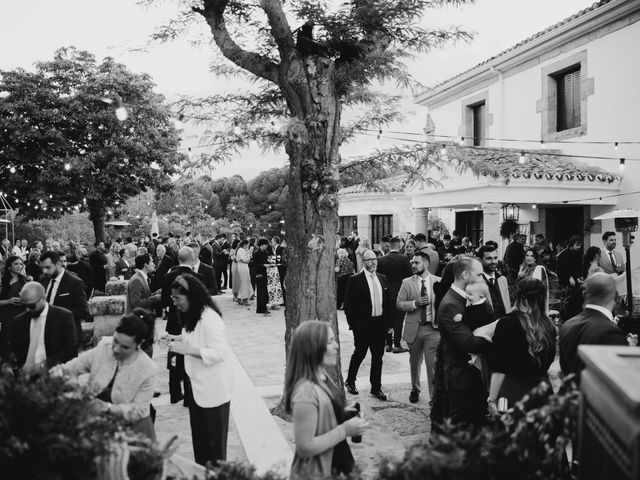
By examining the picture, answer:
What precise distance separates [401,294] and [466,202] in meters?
8.01

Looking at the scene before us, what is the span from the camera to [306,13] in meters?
6.16

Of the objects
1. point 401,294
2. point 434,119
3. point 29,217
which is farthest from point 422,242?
point 29,217

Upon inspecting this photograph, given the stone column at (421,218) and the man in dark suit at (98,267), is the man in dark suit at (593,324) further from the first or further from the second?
the stone column at (421,218)

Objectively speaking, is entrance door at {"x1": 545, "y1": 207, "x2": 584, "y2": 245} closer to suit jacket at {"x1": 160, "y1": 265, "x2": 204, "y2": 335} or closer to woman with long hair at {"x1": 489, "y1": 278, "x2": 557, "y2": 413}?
suit jacket at {"x1": 160, "y1": 265, "x2": 204, "y2": 335}

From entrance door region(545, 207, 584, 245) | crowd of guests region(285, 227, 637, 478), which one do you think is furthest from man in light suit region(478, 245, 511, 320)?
entrance door region(545, 207, 584, 245)

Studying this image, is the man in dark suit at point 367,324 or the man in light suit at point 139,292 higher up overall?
the man in light suit at point 139,292

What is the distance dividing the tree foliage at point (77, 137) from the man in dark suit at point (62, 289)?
21.0m

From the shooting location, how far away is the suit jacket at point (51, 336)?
477cm

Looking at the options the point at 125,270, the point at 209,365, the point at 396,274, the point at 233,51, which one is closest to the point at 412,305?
the point at 396,274

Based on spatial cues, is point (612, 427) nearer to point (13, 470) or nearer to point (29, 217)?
point (13, 470)

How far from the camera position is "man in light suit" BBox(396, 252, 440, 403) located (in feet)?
22.5

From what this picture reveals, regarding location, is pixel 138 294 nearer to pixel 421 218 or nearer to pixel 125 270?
pixel 125 270

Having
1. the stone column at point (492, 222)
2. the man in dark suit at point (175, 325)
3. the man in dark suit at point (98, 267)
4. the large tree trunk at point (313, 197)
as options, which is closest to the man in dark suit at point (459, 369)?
the large tree trunk at point (313, 197)

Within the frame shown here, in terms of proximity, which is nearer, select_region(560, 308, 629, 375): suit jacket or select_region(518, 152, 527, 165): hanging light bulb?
select_region(560, 308, 629, 375): suit jacket
